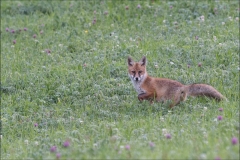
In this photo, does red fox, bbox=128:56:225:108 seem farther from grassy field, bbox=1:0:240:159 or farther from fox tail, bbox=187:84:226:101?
grassy field, bbox=1:0:240:159

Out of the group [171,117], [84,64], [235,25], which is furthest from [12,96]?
[235,25]

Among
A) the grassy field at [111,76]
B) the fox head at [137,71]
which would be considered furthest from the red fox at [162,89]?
the grassy field at [111,76]

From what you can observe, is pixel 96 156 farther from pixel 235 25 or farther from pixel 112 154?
pixel 235 25

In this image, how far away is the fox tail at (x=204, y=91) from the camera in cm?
1006

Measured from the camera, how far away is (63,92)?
1148 centimetres

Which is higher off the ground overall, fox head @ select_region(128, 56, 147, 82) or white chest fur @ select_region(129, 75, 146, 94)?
fox head @ select_region(128, 56, 147, 82)

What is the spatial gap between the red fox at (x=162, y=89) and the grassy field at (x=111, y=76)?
0.16 metres

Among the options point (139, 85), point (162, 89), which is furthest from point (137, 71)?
point (162, 89)

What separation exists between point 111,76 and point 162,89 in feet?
6.39

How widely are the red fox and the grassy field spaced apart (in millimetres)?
159

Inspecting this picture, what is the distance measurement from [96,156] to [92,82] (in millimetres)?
5235

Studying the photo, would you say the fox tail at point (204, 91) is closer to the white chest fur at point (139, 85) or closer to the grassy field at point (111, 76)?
the grassy field at point (111, 76)

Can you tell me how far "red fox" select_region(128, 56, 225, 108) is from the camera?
1020cm

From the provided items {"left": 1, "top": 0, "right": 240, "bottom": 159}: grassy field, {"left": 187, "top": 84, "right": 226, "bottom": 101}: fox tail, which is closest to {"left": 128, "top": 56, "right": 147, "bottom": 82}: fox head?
{"left": 1, "top": 0, "right": 240, "bottom": 159}: grassy field
